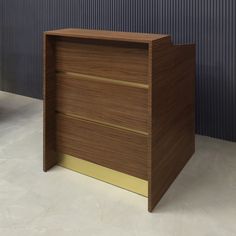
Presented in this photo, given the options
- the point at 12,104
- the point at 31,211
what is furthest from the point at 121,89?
the point at 12,104

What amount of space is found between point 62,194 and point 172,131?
33.9 inches

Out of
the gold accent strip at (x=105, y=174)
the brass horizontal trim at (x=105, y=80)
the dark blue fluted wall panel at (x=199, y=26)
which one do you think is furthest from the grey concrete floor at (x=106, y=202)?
the brass horizontal trim at (x=105, y=80)

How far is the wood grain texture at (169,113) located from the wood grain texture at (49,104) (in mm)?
834

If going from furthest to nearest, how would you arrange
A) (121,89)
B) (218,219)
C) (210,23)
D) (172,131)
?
(210,23) < (172,131) < (121,89) < (218,219)

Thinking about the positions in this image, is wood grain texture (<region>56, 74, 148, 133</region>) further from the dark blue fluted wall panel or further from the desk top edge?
the dark blue fluted wall panel

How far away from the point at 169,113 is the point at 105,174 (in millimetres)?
626

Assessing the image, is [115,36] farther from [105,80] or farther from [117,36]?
[105,80]

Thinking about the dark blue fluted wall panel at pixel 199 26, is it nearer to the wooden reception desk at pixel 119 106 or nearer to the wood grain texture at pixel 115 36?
the wooden reception desk at pixel 119 106

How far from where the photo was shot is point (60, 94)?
2.50 meters

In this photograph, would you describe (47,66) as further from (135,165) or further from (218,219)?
(218,219)

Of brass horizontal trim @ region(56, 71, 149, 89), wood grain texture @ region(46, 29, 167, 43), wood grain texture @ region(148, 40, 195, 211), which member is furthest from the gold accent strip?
wood grain texture @ region(46, 29, 167, 43)

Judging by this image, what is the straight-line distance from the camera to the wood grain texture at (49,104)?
2.40 meters

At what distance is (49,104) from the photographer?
2.49 m

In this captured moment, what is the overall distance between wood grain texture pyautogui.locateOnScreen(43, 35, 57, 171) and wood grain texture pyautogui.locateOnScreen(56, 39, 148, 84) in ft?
0.18
